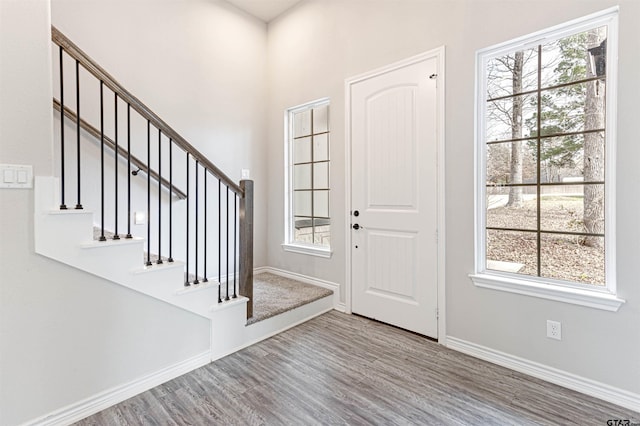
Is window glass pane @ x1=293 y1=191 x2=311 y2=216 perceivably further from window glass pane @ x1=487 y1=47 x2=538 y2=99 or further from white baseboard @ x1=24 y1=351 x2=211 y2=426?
window glass pane @ x1=487 y1=47 x2=538 y2=99

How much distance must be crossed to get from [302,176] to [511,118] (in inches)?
87.7

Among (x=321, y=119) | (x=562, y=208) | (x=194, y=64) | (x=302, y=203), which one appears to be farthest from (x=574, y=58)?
(x=194, y=64)

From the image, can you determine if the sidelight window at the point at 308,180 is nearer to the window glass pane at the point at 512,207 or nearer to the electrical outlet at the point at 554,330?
the window glass pane at the point at 512,207

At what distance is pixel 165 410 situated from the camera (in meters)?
1.77

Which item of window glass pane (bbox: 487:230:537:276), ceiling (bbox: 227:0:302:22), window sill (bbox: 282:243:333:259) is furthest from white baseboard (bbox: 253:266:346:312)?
ceiling (bbox: 227:0:302:22)

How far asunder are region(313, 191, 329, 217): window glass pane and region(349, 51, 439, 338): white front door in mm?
439

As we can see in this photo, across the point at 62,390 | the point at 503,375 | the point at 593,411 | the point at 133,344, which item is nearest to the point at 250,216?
the point at 133,344

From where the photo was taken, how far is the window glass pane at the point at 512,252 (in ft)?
7.18

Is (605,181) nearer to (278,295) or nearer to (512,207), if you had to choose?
(512,207)

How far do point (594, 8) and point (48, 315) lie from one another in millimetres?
3542

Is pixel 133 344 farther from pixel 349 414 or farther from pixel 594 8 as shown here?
pixel 594 8

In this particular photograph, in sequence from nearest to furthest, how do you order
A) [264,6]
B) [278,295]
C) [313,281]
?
1. [278,295]
2. [313,281]
3. [264,6]

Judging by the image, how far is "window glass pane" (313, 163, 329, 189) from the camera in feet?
11.4

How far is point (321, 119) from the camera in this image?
3.52 meters
